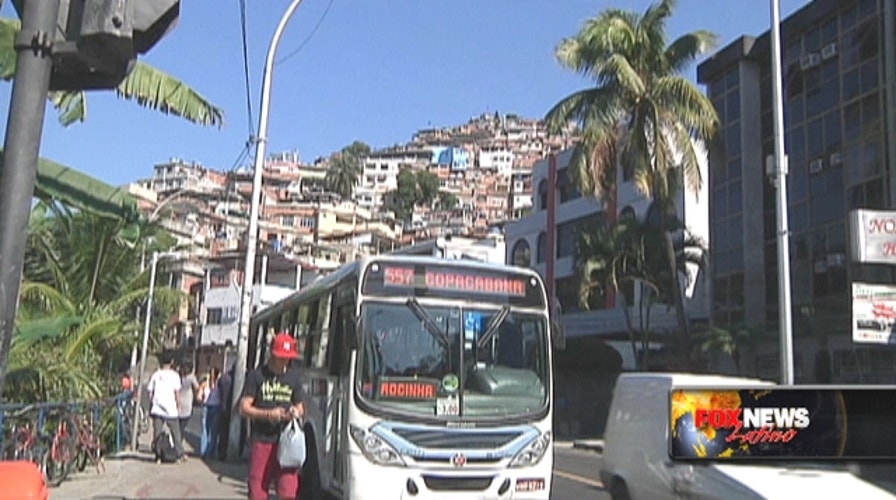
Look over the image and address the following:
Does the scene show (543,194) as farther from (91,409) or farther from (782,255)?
(91,409)

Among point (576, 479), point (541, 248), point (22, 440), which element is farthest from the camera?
point (541, 248)

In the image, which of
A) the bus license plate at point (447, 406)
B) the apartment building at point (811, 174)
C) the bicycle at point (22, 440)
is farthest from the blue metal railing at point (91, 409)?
the apartment building at point (811, 174)

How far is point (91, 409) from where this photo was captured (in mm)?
14367

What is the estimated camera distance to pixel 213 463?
16.5 meters

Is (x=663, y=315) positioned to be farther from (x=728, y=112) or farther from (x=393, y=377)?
(x=393, y=377)

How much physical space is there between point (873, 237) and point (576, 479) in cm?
660

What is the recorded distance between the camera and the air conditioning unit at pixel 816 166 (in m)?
30.2

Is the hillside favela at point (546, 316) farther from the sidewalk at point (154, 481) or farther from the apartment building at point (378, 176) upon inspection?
the apartment building at point (378, 176)

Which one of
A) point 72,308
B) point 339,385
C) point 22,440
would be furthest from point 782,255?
point 22,440

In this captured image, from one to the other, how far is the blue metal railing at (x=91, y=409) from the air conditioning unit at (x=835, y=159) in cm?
2203

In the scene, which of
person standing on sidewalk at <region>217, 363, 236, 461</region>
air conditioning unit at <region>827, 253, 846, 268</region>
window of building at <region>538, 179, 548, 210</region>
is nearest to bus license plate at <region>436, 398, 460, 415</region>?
person standing on sidewalk at <region>217, 363, 236, 461</region>

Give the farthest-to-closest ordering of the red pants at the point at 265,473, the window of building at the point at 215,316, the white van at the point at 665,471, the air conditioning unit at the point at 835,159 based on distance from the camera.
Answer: the window of building at the point at 215,316 < the air conditioning unit at the point at 835,159 < the red pants at the point at 265,473 < the white van at the point at 665,471

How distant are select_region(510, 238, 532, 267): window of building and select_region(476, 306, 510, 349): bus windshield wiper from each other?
1699 inches

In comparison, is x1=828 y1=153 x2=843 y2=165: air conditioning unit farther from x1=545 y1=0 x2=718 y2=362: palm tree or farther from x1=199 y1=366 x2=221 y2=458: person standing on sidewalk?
x1=199 y1=366 x2=221 y2=458: person standing on sidewalk
